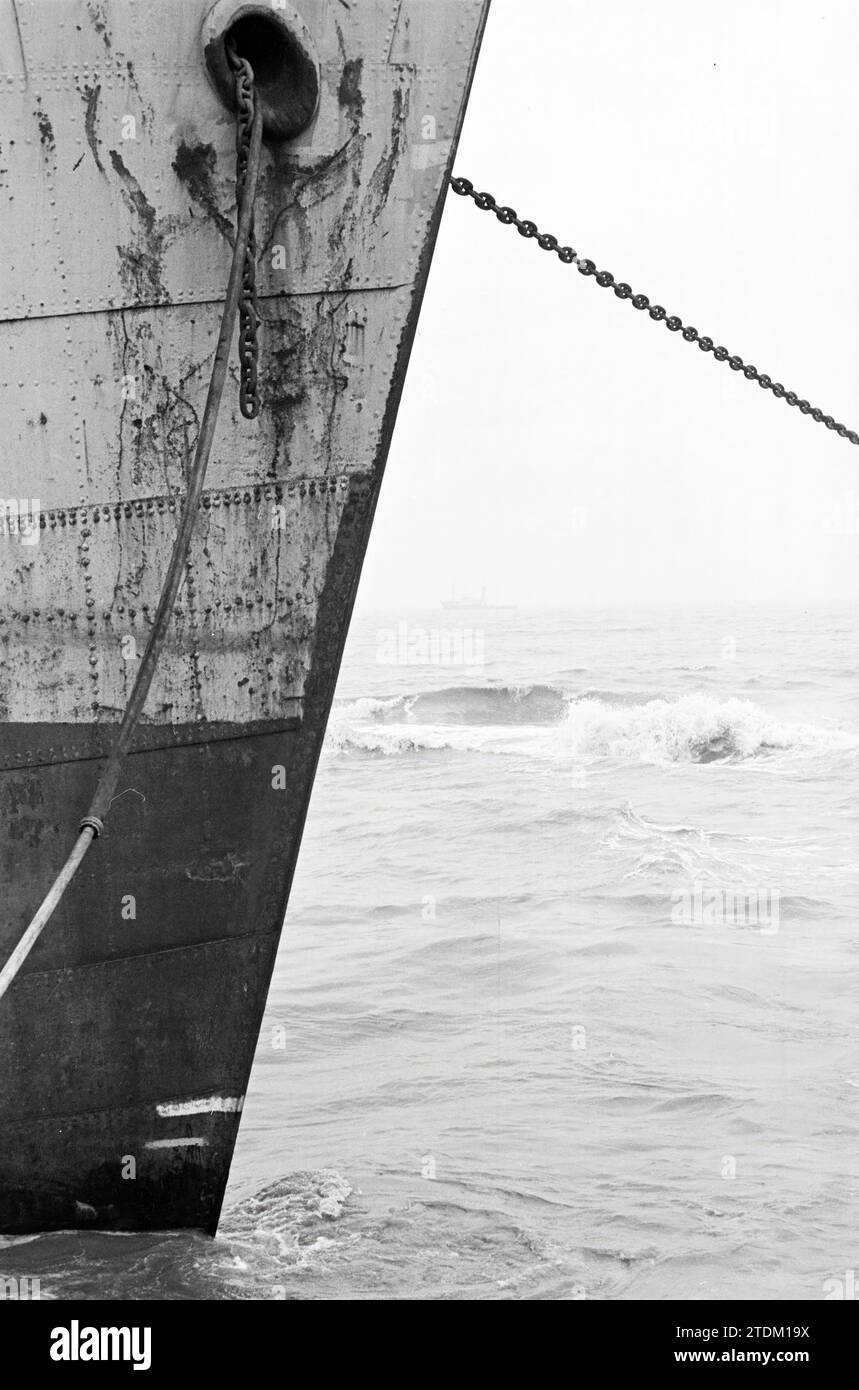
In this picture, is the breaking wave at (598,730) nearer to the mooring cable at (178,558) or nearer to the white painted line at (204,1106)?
the white painted line at (204,1106)

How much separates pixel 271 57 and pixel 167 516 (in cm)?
137

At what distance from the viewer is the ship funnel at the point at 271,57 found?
4090mm

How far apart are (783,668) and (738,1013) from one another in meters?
31.9

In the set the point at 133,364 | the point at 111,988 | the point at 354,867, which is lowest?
the point at 354,867

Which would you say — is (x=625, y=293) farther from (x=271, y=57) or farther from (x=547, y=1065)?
(x=547, y=1065)

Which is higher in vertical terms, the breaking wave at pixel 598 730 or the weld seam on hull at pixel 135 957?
the weld seam on hull at pixel 135 957

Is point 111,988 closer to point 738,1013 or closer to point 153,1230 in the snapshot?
point 153,1230

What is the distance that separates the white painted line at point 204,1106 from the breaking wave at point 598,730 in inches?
790

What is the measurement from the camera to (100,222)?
4234 millimetres

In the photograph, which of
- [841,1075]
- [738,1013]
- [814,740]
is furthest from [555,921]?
[814,740]

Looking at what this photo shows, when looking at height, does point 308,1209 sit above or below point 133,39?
below

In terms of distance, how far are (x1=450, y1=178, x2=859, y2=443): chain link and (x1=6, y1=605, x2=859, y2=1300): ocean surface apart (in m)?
3.29

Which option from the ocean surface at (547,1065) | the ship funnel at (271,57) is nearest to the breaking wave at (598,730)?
the ocean surface at (547,1065)

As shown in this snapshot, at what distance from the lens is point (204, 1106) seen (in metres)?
4.88
